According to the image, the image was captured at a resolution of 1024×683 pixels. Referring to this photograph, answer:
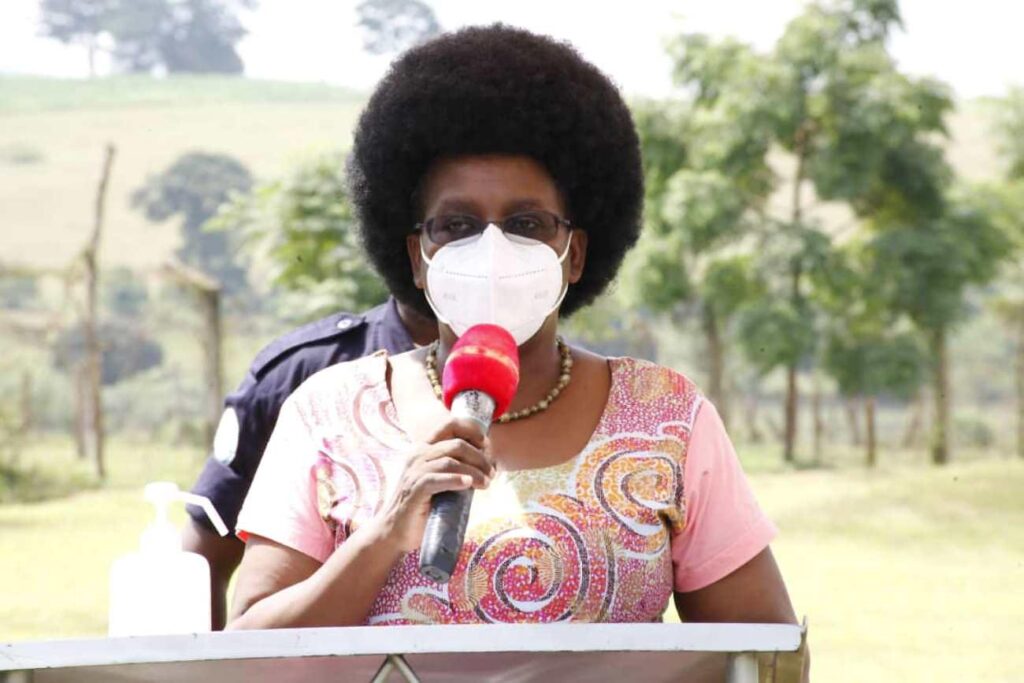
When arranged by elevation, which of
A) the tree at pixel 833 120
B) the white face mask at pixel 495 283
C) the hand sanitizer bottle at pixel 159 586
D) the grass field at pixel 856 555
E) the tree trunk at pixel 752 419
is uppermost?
the tree at pixel 833 120

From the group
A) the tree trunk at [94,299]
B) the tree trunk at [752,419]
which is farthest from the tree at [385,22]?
the tree trunk at [94,299]

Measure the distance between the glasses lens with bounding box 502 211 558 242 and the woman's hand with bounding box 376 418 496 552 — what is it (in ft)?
1.31

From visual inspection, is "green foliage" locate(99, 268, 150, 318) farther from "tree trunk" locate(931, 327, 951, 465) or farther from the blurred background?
"tree trunk" locate(931, 327, 951, 465)

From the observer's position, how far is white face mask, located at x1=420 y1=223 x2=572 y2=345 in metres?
1.75

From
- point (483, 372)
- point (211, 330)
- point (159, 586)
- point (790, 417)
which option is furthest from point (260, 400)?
point (790, 417)

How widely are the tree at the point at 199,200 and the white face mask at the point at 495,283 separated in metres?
32.2

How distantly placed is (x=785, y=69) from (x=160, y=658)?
61.0ft

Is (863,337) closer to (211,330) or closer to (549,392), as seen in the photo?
(211,330)

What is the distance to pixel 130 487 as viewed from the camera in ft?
60.4

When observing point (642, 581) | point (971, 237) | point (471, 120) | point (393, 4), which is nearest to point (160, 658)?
point (642, 581)

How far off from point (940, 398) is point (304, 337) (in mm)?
18331

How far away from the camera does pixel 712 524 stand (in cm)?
175

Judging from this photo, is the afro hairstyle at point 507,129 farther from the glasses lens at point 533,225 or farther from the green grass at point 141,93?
the green grass at point 141,93

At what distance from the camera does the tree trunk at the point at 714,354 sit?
20797 millimetres
